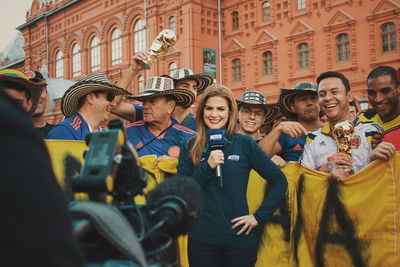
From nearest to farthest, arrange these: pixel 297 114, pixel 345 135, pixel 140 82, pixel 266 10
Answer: pixel 345 135
pixel 297 114
pixel 266 10
pixel 140 82

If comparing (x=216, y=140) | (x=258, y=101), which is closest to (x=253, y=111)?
(x=258, y=101)

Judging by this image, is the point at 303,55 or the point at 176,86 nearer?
the point at 176,86

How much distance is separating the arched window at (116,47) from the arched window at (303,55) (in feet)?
48.3

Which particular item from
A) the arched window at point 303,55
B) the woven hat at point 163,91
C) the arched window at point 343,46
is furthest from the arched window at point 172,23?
the woven hat at point 163,91

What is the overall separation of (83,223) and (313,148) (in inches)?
122

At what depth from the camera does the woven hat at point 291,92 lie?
4512mm

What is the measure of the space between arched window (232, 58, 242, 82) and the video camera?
2526cm

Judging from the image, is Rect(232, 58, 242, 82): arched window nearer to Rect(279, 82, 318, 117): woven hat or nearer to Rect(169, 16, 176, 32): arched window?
Rect(169, 16, 176, 32): arched window

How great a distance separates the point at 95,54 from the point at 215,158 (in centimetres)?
3400

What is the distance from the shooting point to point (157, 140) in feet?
14.1

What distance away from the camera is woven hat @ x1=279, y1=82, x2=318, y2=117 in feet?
14.8

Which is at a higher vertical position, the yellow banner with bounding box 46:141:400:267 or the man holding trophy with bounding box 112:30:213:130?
the man holding trophy with bounding box 112:30:213:130

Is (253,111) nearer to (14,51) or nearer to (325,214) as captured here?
(325,214)

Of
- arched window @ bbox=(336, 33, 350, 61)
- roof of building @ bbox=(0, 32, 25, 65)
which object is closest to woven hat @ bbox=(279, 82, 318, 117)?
arched window @ bbox=(336, 33, 350, 61)
